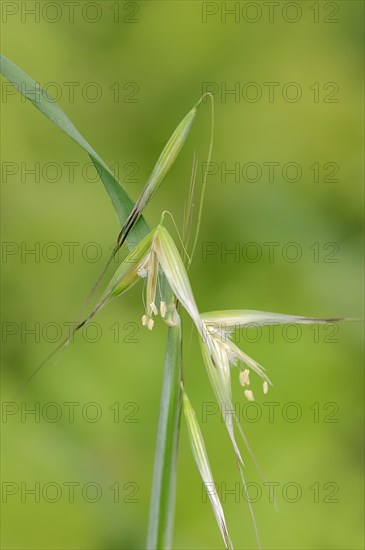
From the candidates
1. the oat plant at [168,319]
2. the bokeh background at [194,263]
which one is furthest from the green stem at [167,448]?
the bokeh background at [194,263]

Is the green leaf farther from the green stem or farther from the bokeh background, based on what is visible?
the bokeh background

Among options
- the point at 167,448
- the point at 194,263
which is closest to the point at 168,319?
the point at 167,448

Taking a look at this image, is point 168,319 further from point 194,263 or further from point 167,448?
point 194,263

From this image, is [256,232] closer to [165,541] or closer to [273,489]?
[273,489]

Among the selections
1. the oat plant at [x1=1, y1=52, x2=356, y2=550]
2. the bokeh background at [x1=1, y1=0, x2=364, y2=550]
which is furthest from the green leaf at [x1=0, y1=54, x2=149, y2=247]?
the bokeh background at [x1=1, y1=0, x2=364, y2=550]

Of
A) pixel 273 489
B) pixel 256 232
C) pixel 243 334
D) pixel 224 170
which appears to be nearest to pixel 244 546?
pixel 273 489

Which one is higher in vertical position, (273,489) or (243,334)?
(243,334)

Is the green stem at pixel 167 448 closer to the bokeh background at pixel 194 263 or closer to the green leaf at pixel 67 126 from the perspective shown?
the green leaf at pixel 67 126
